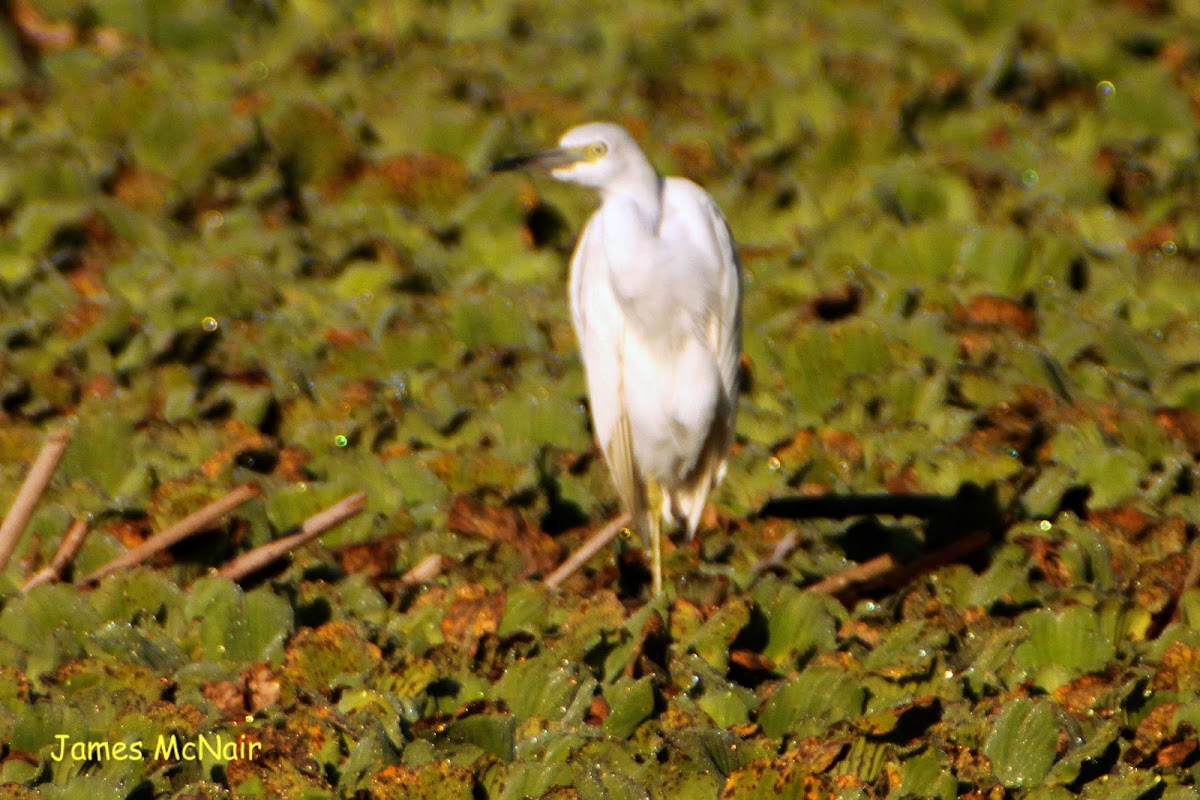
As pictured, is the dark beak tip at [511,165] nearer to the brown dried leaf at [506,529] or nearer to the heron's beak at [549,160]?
the heron's beak at [549,160]

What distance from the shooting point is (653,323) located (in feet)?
10.5

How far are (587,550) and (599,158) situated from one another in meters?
0.76

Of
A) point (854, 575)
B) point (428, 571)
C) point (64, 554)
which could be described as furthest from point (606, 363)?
point (64, 554)

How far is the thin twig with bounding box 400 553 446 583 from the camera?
3.31 meters

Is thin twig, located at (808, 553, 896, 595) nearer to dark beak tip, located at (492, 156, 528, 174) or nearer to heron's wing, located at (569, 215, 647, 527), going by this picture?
heron's wing, located at (569, 215, 647, 527)

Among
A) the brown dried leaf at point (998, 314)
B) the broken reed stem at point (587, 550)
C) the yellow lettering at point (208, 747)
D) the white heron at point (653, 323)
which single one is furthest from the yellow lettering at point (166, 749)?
the brown dried leaf at point (998, 314)

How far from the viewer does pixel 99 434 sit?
3570 millimetres

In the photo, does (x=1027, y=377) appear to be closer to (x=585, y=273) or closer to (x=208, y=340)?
(x=585, y=273)

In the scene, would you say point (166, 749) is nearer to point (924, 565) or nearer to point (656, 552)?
point (656, 552)

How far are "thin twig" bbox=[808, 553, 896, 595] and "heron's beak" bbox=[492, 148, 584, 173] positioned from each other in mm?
911

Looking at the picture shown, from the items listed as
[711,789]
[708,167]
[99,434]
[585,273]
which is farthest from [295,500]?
[708,167]

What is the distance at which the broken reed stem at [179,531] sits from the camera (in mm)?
3205

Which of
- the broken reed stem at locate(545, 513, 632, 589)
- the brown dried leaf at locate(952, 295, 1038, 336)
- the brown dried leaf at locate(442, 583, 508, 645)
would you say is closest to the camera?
the brown dried leaf at locate(442, 583, 508, 645)

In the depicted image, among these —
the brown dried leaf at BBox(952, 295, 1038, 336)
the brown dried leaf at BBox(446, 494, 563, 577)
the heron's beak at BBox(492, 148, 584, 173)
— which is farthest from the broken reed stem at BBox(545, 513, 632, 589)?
the brown dried leaf at BBox(952, 295, 1038, 336)
